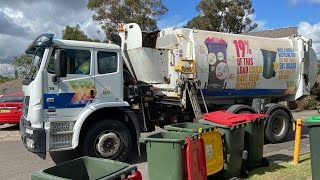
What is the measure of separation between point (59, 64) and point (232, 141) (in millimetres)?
3547

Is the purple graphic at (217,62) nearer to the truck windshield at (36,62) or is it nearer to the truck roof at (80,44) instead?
the truck roof at (80,44)

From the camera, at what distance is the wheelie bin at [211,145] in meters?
5.95

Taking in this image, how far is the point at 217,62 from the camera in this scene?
9438 millimetres

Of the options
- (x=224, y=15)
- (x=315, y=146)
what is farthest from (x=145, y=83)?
(x=224, y=15)

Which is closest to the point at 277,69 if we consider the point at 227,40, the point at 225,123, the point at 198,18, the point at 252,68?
the point at 252,68

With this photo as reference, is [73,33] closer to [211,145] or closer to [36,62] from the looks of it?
[36,62]

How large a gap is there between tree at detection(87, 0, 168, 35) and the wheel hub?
59.4 ft

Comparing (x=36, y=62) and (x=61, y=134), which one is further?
(x=36, y=62)

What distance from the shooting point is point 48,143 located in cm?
709

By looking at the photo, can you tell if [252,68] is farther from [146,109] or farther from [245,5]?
[245,5]

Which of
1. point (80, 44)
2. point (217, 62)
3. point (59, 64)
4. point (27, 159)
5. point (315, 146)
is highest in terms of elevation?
point (80, 44)

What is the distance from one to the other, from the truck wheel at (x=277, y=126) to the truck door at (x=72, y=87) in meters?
5.23

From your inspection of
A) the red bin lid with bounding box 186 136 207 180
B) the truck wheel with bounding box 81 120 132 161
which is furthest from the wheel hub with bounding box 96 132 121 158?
Result: the red bin lid with bounding box 186 136 207 180

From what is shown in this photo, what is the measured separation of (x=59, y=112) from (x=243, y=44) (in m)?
5.38
